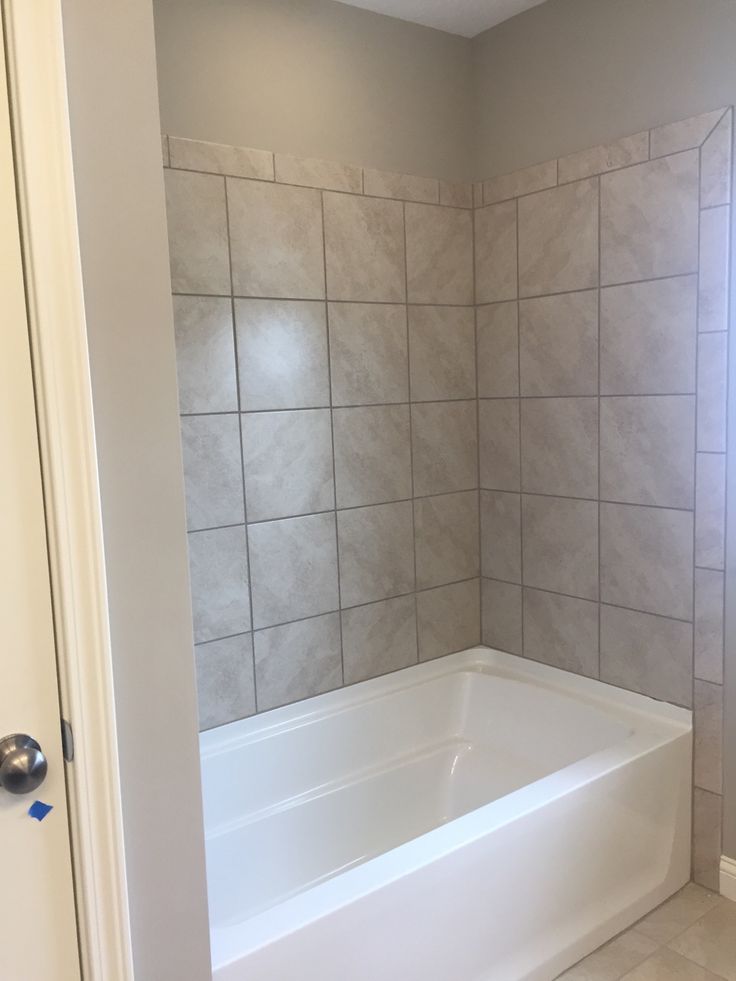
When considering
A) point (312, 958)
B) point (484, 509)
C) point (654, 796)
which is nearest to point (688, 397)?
point (484, 509)

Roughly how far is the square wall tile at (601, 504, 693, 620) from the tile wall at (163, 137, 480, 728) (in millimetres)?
570

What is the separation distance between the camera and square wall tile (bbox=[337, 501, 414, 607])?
2639 mm

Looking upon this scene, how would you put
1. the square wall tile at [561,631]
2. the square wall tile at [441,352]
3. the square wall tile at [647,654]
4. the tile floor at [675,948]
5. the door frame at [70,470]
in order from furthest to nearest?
the square wall tile at [441,352], the square wall tile at [561,631], the square wall tile at [647,654], the tile floor at [675,948], the door frame at [70,470]

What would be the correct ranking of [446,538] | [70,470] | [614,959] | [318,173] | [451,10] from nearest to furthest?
[70,470]
[614,959]
[318,173]
[451,10]
[446,538]

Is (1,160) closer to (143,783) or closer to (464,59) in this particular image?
(143,783)

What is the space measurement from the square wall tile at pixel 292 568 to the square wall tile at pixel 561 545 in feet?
2.26

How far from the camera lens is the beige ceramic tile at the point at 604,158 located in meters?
2.33

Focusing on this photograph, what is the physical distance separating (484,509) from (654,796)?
1099mm

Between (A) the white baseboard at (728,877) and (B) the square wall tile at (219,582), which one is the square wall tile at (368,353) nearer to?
(B) the square wall tile at (219,582)

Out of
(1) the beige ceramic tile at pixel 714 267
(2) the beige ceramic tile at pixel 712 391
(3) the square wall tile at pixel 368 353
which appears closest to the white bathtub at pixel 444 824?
(2) the beige ceramic tile at pixel 712 391

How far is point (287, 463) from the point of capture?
2.47m

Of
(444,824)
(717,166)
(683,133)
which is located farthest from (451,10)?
(444,824)

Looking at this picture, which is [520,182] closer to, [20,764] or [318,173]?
[318,173]

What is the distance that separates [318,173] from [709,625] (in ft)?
5.71
